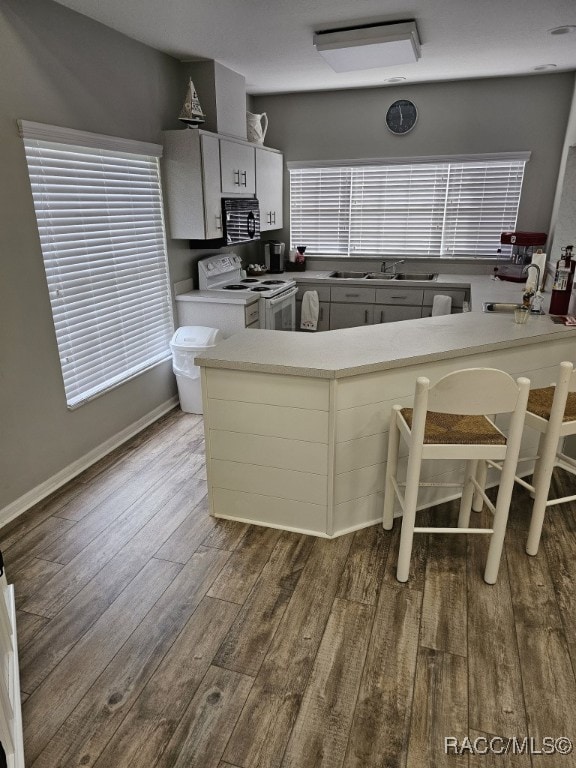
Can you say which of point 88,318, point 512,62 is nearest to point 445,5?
point 512,62

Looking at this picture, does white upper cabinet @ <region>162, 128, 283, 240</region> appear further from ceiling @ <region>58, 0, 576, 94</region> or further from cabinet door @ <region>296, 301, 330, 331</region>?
cabinet door @ <region>296, 301, 330, 331</region>

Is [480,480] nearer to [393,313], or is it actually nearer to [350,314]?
[393,313]

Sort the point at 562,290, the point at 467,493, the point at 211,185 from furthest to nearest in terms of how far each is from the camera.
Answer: the point at 211,185
the point at 562,290
the point at 467,493

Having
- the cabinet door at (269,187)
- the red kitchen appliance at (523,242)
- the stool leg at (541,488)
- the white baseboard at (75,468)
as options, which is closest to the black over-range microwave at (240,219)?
the cabinet door at (269,187)

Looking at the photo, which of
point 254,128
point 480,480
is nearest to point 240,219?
→ point 254,128

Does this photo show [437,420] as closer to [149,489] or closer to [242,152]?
[149,489]

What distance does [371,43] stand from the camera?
3.05 m

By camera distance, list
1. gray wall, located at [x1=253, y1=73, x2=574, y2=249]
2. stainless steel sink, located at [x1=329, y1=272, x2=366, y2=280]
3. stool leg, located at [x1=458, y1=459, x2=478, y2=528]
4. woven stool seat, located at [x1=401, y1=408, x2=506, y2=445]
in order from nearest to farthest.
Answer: woven stool seat, located at [x1=401, y1=408, x2=506, y2=445], stool leg, located at [x1=458, y1=459, x2=478, y2=528], gray wall, located at [x1=253, y1=73, x2=574, y2=249], stainless steel sink, located at [x1=329, y1=272, x2=366, y2=280]

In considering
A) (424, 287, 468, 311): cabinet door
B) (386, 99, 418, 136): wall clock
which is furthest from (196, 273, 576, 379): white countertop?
(386, 99, 418, 136): wall clock

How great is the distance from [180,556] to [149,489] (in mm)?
686

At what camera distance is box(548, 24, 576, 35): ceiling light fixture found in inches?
118

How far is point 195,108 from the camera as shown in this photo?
3.50m

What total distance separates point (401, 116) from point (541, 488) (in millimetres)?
4030

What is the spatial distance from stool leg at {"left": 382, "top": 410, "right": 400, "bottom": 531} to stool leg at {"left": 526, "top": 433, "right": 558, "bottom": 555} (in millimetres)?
635
